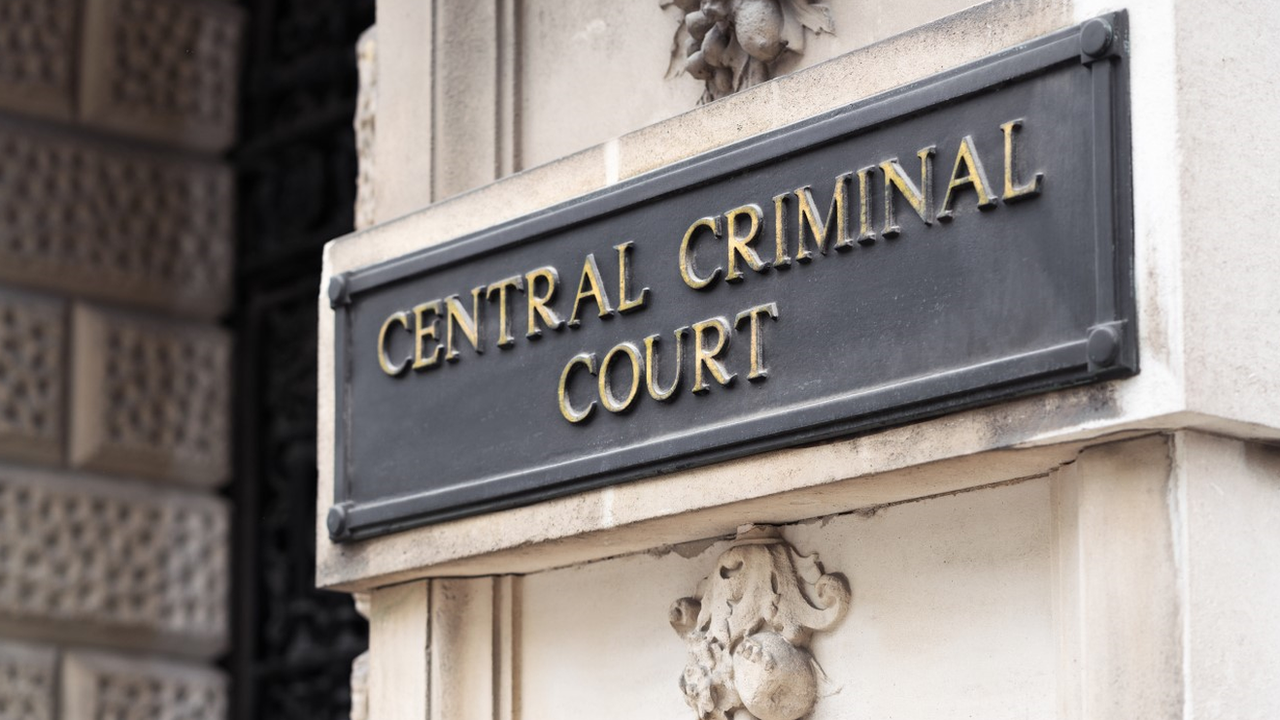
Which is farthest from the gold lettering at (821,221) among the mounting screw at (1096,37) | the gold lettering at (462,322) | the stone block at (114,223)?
the stone block at (114,223)

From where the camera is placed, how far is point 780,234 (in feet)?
11.7

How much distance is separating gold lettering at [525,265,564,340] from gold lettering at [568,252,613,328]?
45 millimetres

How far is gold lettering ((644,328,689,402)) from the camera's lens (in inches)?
146

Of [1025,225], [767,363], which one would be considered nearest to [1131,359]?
[1025,225]

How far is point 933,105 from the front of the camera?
3.34m

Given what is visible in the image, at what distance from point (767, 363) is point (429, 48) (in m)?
1.30

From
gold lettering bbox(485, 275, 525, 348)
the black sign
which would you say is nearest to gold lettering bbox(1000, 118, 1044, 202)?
the black sign

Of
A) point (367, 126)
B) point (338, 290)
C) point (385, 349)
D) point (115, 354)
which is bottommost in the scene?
point (385, 349)

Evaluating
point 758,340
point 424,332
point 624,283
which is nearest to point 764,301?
point 758,340

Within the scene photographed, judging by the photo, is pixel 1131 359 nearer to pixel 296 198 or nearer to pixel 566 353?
pixel 566 353

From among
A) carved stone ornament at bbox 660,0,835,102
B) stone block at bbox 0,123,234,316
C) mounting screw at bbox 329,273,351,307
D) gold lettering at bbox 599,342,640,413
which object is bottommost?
gold lettering at bbox 599,342,640,413

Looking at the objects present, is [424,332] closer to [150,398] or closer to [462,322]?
[462,322]

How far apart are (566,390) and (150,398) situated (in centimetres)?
322

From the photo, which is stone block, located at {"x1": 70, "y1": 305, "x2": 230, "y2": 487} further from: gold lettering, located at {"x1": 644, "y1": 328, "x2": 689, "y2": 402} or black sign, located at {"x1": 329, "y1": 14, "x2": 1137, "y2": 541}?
gold lettering, located at {"x1": 644, "y1": 328, "x2": 689, "y2": 402}
